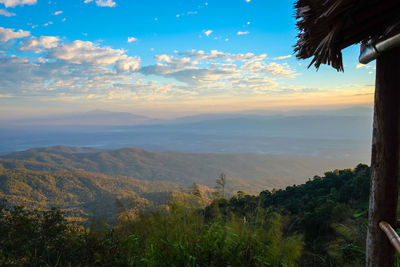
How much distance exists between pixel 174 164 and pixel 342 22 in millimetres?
140353

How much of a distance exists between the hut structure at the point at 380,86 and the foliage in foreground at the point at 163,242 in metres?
0.72

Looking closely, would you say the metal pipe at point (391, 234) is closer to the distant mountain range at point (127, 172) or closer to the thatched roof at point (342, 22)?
the thatched roof at point (342, 22)

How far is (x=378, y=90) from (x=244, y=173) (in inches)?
4855

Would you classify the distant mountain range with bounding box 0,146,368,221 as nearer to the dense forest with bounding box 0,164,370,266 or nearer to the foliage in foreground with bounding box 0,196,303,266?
the dense forest with bounding box 0,164,370,266

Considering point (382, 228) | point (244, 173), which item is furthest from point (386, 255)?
point (244, 173)

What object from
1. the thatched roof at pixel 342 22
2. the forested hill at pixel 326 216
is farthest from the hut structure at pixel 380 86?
the forested hill at pixel 326 216

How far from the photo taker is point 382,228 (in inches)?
53.7

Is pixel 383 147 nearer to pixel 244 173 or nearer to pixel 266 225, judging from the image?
pixel 266 225

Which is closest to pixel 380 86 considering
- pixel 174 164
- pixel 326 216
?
pixel 326 216

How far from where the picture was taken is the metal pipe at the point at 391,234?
1223mm

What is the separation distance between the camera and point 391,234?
1288 millimetres

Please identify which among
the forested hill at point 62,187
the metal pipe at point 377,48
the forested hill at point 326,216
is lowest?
the forested hill at point 62,187

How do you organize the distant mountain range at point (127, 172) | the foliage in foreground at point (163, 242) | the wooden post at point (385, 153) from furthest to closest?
the distant mountain range at point (127, 172), the foliage in foreground at point (163, 242), the wooden post at point (385, 153)

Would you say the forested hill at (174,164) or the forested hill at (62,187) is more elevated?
the forested hill at (62,187)
